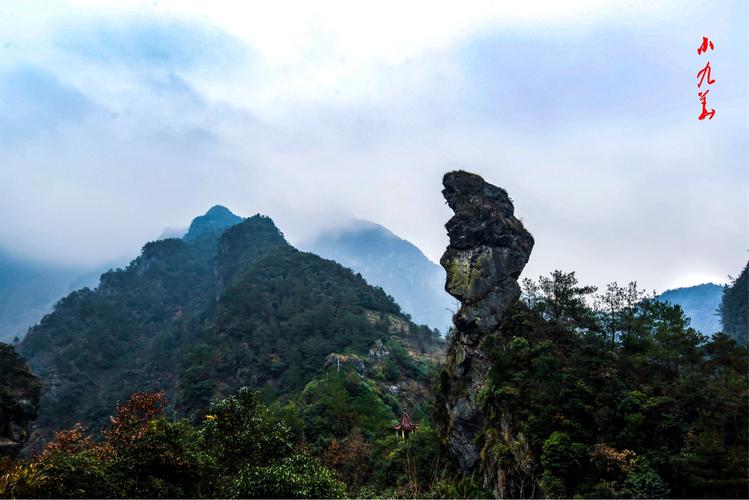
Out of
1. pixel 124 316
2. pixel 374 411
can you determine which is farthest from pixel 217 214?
pixel 374 411

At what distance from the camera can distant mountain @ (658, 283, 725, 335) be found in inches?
4929

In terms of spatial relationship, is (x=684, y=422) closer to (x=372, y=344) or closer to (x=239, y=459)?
(x=239, y=459)

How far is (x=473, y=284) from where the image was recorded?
3081cm

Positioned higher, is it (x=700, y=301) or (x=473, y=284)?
(x=700, y=301)

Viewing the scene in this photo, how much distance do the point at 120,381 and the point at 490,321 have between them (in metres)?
78.3

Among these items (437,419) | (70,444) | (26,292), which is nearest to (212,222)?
(26,292)

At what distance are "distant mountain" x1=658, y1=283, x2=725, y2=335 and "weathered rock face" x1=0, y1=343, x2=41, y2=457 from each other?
143 metres

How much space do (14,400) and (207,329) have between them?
144 feet

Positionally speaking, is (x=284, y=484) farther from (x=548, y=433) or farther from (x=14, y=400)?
(x=14, y=400)

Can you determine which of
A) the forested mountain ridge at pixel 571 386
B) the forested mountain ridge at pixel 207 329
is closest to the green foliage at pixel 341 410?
the forested mountain ridge at pixel 207 329

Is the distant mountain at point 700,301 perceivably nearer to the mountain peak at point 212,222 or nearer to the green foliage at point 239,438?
the green foliage at point 239,438

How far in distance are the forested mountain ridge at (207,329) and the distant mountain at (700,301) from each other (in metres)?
97.5

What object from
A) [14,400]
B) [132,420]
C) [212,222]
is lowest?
[14,400]

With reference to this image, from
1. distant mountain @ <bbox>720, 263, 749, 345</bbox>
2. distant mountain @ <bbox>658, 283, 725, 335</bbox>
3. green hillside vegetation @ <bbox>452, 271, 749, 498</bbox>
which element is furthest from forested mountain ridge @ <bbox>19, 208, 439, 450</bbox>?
distant mountain @ <bbox>658, 283, 725, 335</bbox>
